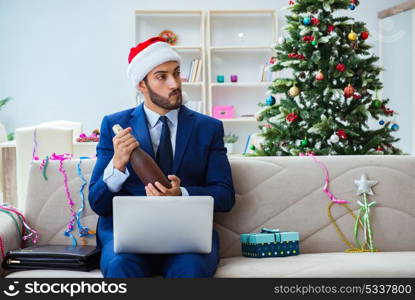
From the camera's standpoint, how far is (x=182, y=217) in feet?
6.17

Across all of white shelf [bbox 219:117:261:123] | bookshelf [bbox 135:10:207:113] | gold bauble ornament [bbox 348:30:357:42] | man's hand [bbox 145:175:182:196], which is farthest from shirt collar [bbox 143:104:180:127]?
bookshelf [bbox 135:10:207:113]

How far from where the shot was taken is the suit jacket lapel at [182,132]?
2.27 m

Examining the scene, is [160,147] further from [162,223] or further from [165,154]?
[162,223]

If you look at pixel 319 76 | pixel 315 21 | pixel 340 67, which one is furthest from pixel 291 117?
pixel 315 21

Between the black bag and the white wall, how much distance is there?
17.6 feet

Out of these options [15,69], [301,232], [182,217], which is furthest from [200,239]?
[15,69]

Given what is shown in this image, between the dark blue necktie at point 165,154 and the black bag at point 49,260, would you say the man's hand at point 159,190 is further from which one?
the black bag at point 49,260

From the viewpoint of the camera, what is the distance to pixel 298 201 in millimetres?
2498

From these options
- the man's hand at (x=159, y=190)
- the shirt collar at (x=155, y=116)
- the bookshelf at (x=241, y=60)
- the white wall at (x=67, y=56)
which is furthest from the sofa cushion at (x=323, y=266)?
the white wall at (x=67, y=56)

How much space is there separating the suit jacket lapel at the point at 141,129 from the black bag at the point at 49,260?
0.43m

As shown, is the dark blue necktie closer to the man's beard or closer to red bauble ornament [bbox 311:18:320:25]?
the man's beard

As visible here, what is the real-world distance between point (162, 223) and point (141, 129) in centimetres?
54

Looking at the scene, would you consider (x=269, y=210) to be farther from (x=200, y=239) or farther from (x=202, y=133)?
(x=200, y=239)

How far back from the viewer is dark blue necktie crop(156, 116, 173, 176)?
226 centimetres
